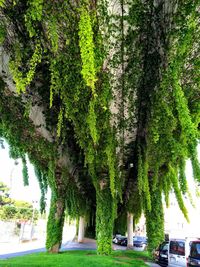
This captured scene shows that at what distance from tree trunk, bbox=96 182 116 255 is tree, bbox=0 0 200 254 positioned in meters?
0.05

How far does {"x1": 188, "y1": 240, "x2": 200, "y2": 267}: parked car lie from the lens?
9.04 m

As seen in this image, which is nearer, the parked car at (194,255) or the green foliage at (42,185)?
the parked car at (194,255)

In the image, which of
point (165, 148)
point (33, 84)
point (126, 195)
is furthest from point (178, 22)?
point (126, 195)

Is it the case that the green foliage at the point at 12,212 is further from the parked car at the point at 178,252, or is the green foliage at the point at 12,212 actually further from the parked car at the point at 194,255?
the parked car at the point at 194,255

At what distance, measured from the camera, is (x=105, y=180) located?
48.6 feet

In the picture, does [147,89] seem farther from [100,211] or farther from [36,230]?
[36,230]

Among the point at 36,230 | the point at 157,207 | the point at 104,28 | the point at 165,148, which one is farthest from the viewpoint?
the point at 36,230

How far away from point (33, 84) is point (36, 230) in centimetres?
3085

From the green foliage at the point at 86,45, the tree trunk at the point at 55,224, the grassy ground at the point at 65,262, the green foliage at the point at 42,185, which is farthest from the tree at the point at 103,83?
the tree trunk at the point at 55,224

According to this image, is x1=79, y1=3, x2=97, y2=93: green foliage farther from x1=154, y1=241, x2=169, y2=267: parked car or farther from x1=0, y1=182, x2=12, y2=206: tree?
x1=0, y1=182, x2=12, y2=206: tree

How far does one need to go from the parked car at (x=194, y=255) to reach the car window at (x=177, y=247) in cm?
245

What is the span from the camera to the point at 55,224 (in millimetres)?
15328

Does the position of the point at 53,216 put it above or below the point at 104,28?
below

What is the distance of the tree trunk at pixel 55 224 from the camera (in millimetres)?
15305
